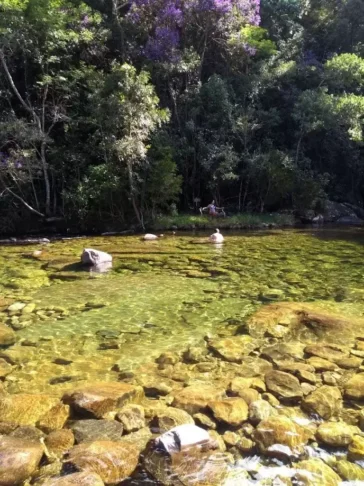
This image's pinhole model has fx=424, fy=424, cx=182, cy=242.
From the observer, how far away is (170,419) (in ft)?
11.3

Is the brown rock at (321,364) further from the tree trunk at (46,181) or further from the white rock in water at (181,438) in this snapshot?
the tree trunk at (46,181)

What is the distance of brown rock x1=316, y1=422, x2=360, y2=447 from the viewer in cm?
318

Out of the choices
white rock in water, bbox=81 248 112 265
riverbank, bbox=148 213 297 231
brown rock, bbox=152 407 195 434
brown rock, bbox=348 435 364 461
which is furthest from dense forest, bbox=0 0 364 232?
brown rock, bbox=348 435 364 461

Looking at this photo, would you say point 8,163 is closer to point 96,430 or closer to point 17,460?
point 96,430

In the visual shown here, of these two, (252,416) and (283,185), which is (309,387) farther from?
(283,185)

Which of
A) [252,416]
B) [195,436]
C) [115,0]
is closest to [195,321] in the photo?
[252,416]

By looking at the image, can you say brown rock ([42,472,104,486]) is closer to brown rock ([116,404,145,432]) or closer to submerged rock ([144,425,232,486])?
submerged rock ([144,425,232,486])

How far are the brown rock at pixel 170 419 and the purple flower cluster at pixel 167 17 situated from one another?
1920cm

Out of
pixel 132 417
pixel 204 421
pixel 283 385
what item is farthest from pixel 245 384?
pixel 132 417

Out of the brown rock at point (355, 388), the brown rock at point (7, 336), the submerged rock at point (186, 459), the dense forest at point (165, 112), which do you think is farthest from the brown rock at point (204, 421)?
the dense forest at point (165, 112)

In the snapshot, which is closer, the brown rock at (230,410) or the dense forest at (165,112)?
the brown rock at (230,410)

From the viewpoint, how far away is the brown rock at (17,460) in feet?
8.80

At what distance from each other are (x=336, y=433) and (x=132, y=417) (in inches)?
63.3

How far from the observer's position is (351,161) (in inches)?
964
